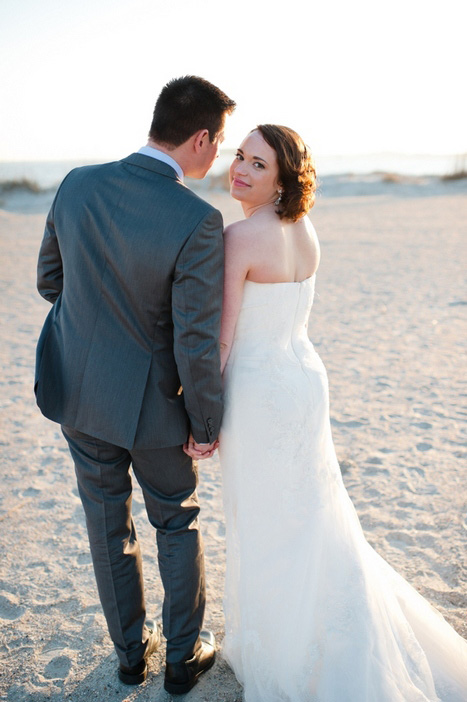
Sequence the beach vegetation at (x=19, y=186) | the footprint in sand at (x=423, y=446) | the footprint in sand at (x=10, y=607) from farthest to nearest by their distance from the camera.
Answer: the beach vegetation at (x=19, y=186)
the footprint in sand at (x=423, y=446)
the footprint in sand at (x=10, y=607)

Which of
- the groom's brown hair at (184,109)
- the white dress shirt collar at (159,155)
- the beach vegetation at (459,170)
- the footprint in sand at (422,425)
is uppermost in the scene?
the groom's brown hair at (184,109)

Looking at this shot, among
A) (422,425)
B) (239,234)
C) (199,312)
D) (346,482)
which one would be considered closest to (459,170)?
(422,425)

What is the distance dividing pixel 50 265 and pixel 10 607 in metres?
1.77

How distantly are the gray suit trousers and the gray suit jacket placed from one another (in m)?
0.15

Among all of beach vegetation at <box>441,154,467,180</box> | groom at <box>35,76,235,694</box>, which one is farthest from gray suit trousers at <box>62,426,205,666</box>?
beach vegetation at <box>441,154,467,180</box>

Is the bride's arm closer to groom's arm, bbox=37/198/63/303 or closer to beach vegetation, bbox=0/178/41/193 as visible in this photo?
groom's arm, bbox=37/198/63/303

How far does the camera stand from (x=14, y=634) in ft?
10.1

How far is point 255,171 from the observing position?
102 inches

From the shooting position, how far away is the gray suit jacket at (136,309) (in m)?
2.26

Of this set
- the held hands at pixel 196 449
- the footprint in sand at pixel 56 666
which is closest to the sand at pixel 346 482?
the footprint in sand at pixel 56 666

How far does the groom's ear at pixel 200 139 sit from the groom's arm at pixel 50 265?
62cm

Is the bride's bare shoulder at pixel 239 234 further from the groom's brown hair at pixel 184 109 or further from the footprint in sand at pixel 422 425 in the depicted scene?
the footprint in sand at pixel 422 425

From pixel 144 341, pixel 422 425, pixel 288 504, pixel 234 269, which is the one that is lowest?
pixel 422 425

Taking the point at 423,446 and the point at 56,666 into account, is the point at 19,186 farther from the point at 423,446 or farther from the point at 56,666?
the point at 56,666
